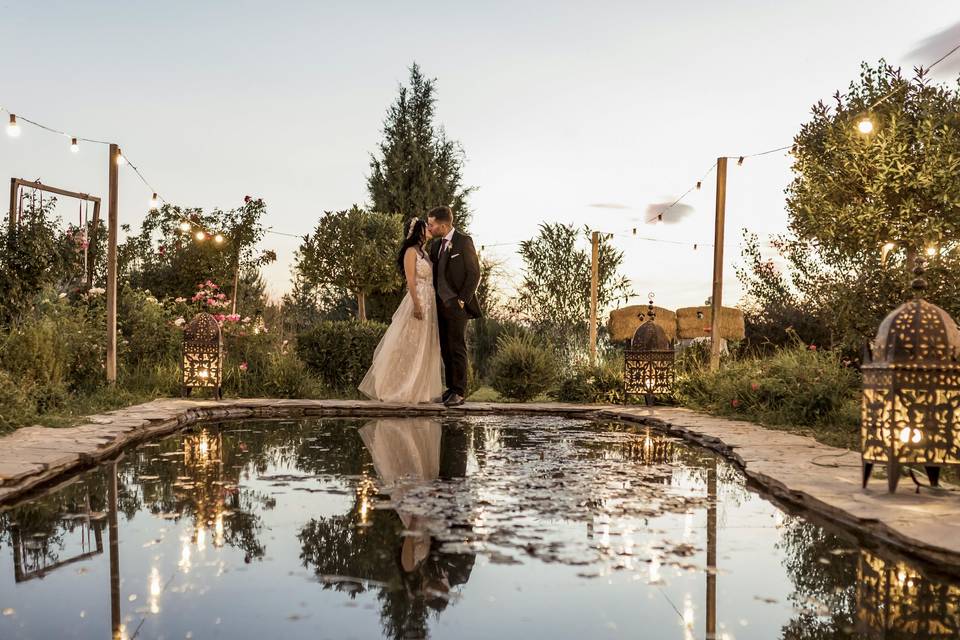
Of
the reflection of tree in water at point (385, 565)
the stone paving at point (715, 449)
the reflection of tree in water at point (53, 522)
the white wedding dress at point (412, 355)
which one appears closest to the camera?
the reflection of tree in water at point (385, 565)

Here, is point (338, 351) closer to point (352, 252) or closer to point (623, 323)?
point (352, 252)

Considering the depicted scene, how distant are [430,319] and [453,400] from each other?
999 mm

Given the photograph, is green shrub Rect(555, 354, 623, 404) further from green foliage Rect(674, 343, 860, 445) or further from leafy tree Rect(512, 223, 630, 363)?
leafy tree Rect(512, 223, 630, 363)

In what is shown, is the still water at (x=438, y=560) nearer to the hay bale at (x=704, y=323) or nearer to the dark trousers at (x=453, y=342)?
the dark trousers at (x=453, y=342)

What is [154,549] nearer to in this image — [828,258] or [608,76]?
[608,76]

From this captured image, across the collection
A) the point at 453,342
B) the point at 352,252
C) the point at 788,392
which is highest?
the point at 352,252

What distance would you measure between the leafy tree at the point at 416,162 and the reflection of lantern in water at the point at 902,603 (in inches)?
844

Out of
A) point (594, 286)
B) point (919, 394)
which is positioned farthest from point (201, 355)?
point (919, 394)

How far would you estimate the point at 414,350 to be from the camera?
31.1ft

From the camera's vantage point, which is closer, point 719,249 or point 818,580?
point 818,580

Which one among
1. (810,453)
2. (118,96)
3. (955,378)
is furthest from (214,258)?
(955,378)

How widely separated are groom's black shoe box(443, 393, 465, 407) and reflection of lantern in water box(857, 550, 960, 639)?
6.64m

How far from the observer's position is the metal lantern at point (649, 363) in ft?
32.1

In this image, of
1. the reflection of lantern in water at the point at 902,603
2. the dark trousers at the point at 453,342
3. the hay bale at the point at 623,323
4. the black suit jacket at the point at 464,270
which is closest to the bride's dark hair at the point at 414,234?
the black suit jacket at the point at 464,270
